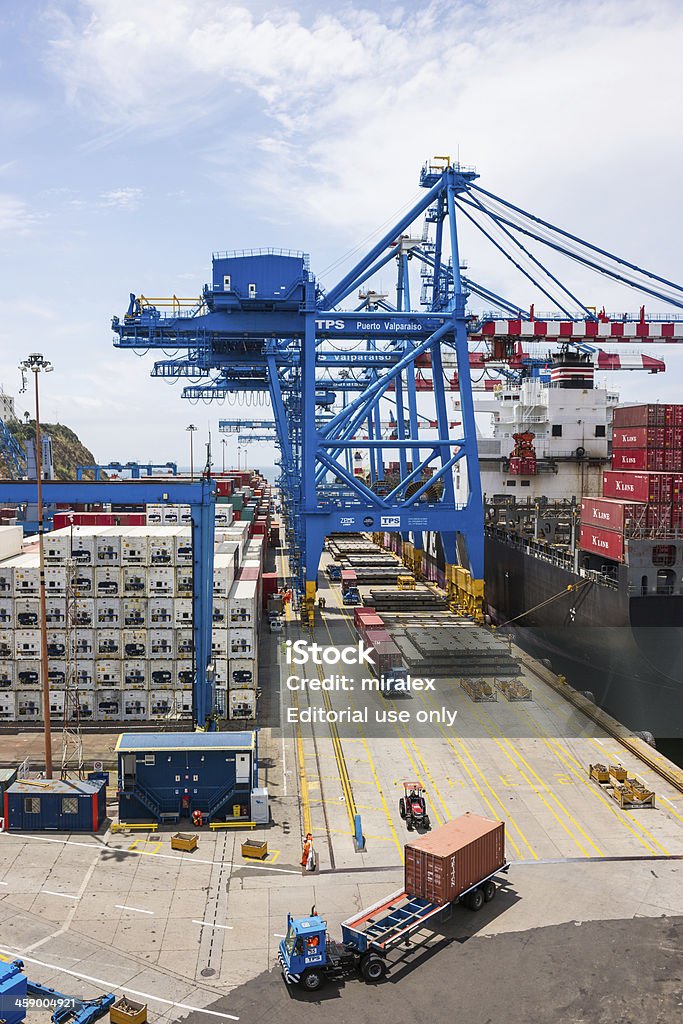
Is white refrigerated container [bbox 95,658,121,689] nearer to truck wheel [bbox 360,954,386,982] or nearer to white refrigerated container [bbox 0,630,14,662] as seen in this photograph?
white refrigerated container [bbox 0,630,14,662]

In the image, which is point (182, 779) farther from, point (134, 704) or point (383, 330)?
point (383, 330)

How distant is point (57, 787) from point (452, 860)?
10.3 meters

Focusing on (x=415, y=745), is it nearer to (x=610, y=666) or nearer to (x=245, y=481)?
(x=610, y=666)

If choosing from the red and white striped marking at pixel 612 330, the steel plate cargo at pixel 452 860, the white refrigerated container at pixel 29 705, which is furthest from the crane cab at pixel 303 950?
the red and white striped marking at pixel 612 330

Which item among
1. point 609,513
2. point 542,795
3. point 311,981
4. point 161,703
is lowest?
point 311,981

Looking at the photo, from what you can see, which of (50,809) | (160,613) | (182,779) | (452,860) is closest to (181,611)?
(160,613)

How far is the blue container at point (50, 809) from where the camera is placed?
2061 cm

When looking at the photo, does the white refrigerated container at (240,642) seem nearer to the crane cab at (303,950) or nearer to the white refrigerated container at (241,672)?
the white refrigerated container at (241,672)

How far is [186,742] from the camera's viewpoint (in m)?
22.1

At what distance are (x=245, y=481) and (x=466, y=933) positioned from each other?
92386mm

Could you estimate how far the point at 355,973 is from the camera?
14867 millimetres

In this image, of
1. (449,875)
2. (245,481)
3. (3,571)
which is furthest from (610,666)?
(245,481)

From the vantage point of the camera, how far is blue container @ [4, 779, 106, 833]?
20.6 meters

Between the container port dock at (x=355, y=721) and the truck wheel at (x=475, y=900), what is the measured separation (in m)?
0.04
